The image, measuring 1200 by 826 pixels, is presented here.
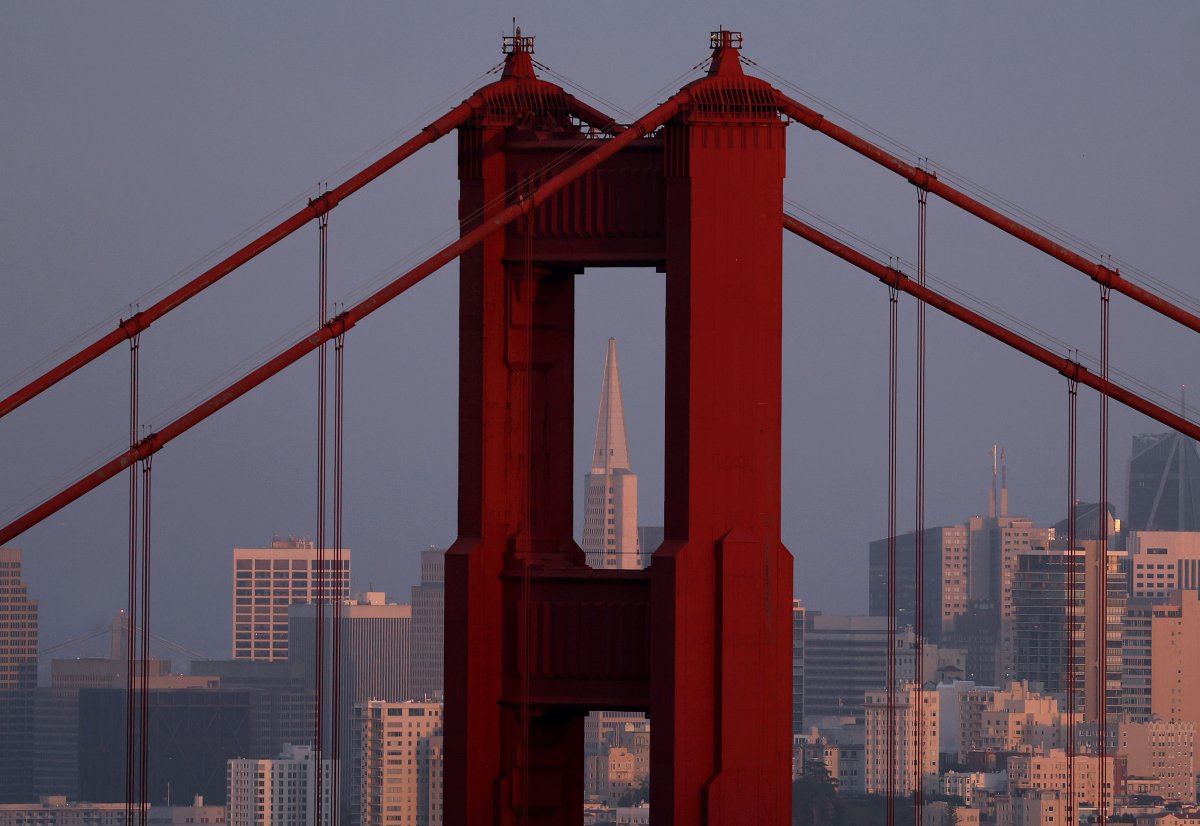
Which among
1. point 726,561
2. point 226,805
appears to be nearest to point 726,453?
point 726,561

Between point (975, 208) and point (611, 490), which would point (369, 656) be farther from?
point (975, 208)

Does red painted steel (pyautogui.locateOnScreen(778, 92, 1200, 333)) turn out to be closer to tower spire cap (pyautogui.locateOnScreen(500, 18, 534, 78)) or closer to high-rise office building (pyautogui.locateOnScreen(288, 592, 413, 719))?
tower spire cap (pyautogui.locateOnScreen(500, 18, 534, 78))

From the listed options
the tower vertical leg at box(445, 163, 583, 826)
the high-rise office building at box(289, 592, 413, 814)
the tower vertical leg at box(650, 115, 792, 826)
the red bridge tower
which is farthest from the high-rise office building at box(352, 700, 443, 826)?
the tower vertical leg at box(650, 115, 792, 826)

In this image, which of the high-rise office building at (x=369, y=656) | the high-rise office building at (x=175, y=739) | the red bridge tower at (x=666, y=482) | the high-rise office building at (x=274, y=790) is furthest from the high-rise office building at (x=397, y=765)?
the red bridge tower at (x=666, y=482)

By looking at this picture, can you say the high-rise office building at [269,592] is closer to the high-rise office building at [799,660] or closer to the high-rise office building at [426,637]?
the high-rise office building at [426,637]

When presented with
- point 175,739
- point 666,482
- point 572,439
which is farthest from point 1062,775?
point 666,482

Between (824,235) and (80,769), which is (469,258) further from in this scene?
(80,769)
